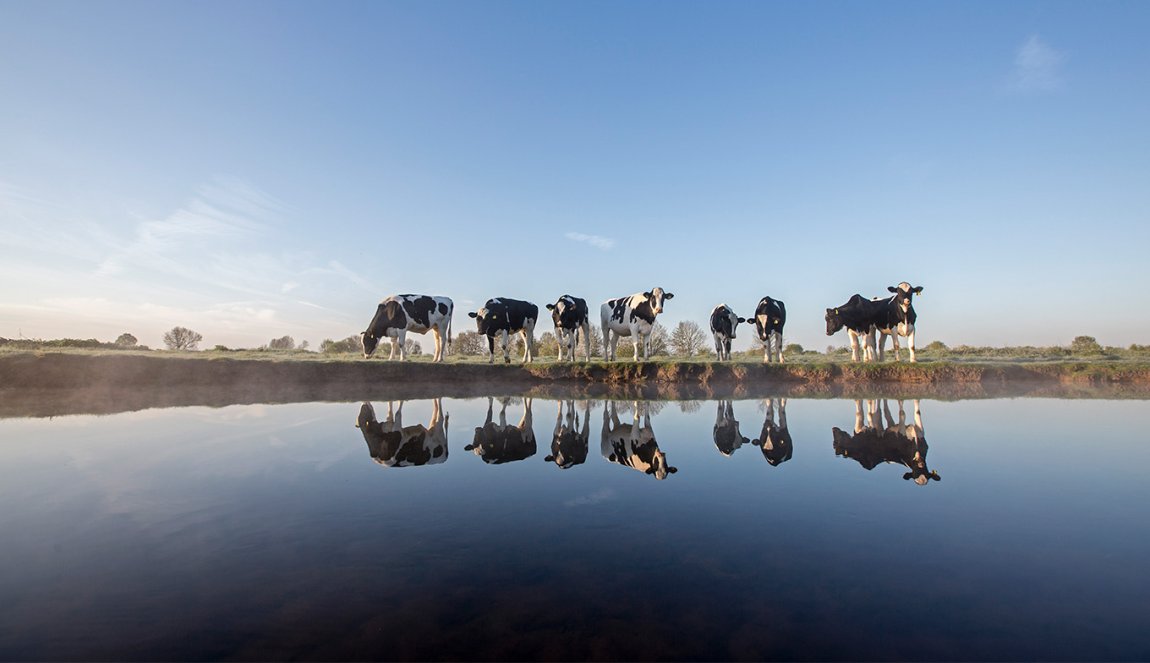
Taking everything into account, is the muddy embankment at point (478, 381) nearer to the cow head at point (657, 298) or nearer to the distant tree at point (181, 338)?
the cow head at point (657, 298)

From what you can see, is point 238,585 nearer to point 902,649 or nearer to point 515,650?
point 515,650

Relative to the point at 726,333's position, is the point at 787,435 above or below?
below

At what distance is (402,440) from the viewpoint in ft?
19.8

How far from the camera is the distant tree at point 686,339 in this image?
4353 centimetres

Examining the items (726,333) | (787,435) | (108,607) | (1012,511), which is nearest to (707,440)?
(787,435)

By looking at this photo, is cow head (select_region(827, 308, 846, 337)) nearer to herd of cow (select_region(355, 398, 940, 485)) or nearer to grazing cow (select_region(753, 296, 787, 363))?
grazing cow (select_region(753, 296, 787, 363))

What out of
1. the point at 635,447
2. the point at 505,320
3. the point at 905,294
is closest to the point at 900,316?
the point at 905,294

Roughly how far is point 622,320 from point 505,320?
17.6ft

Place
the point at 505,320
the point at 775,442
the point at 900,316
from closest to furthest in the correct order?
the point at 775,442
the point at 900,316
the point at 505,320

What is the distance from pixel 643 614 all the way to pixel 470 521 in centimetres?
151

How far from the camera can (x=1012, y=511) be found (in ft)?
11.0

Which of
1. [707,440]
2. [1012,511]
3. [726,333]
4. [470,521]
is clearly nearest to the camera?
[470,521]

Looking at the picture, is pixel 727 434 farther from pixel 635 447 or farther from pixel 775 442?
pixel 635 447

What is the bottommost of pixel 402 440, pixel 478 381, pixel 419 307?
pixel 402 440
